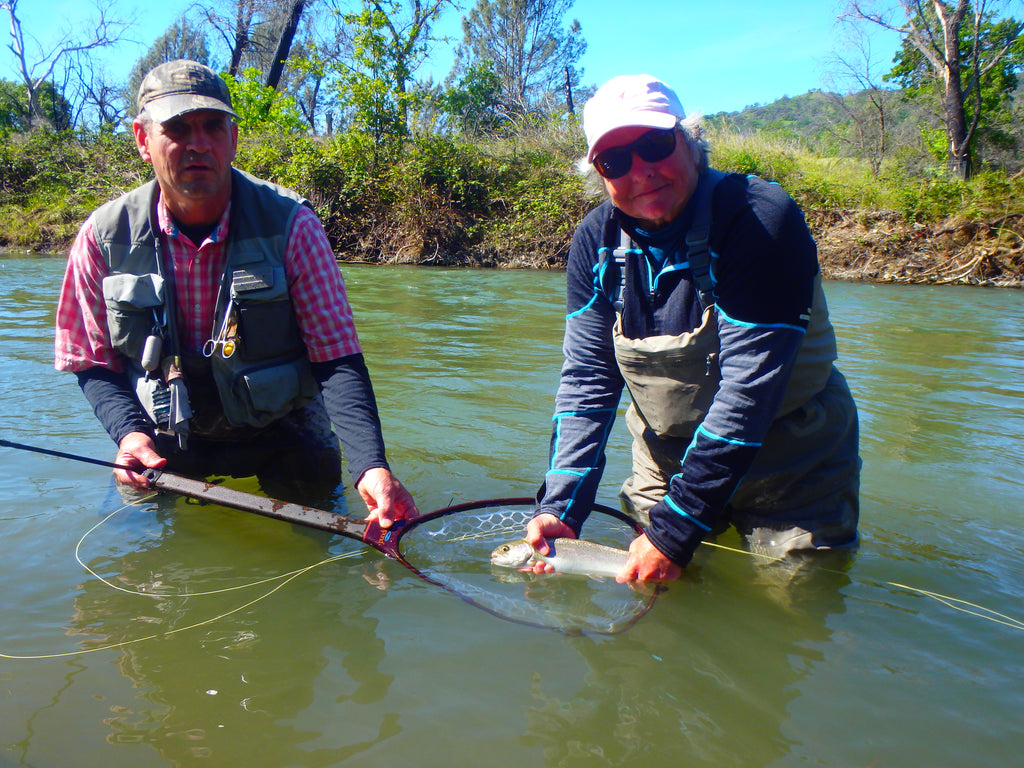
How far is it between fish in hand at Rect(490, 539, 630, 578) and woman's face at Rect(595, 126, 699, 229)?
127cm

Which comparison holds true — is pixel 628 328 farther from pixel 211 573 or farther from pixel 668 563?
pixel 211 573

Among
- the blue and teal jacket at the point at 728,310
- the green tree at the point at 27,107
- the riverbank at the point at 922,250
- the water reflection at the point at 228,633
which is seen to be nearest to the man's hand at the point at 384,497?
the water reflection at the point at 228,633

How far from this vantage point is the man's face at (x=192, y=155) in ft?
10.2

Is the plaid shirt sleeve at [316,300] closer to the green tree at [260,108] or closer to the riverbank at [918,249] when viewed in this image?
the riverbank at [918,249]

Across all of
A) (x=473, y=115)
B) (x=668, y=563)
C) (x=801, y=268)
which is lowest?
(x=668, y=563)

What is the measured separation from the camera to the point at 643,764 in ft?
6.73

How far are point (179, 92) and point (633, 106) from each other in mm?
1863

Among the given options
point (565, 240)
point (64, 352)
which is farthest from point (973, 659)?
point (565, 240)

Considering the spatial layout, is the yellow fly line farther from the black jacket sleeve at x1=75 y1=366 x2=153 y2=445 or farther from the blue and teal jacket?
the blue and teal jacket

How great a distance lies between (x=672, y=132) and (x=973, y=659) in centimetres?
211

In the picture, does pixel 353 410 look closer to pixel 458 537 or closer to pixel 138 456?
pixel 458 537

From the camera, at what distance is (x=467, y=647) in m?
2.59

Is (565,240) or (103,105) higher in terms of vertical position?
(103,105)

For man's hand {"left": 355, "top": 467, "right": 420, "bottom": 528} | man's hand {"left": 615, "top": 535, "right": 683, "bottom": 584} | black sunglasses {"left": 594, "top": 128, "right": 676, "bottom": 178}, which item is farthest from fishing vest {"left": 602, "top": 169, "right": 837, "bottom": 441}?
man's hand {"left": 355, "top": 467, "right": 420, "bottom": 528}
